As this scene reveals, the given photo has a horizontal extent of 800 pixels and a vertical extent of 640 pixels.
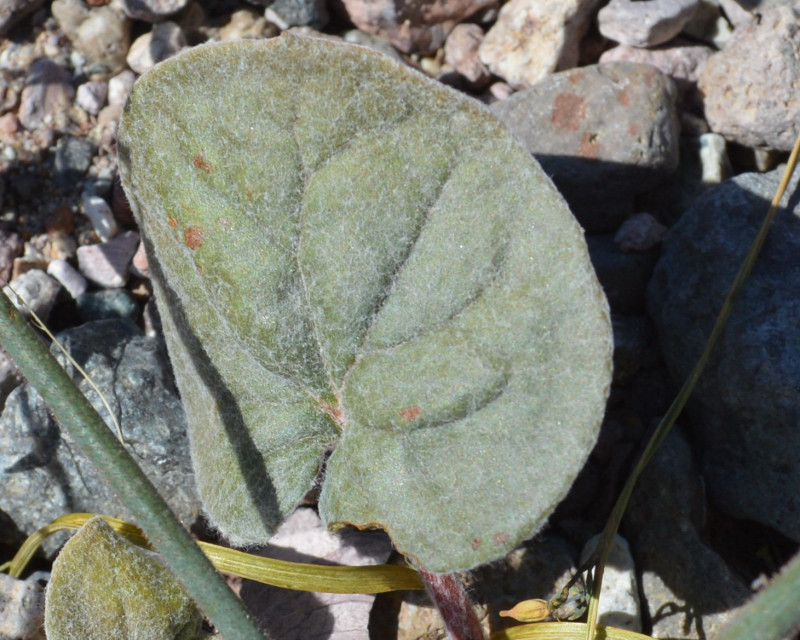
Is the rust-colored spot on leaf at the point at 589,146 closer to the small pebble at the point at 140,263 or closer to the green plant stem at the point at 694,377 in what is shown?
the green plant stem at the point at 694,377

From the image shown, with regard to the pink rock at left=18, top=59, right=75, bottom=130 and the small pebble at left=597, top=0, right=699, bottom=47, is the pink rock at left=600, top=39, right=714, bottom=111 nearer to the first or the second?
the small pebble at left=597, top=0, right=699, bottom=47

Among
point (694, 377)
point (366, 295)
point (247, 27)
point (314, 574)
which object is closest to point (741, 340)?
point (694, 377)

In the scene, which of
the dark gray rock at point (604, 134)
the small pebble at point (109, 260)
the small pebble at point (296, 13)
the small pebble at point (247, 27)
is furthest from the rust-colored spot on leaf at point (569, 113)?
the small pebble at point (109, 260)

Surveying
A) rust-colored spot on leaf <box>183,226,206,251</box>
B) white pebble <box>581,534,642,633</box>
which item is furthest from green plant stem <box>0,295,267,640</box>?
white pebble <box>581,534,642,633</box>

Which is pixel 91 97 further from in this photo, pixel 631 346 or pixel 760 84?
pixel 760 84

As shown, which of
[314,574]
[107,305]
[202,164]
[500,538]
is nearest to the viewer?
[500,538]
